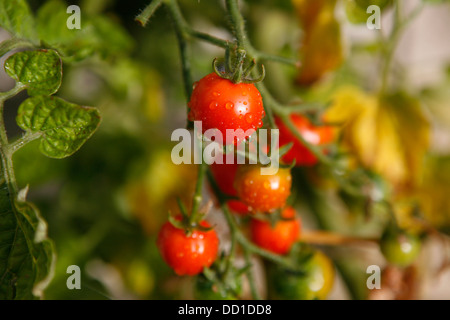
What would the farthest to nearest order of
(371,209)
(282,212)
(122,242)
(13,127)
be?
1. (13,127)
2. (122,242)
3. (371,209)
4. (282,212)

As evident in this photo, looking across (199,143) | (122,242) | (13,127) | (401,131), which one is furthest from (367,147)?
(13,127)

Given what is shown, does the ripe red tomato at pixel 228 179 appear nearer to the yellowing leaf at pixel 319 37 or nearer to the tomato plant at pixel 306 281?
the tomato plant at pixel 306 281

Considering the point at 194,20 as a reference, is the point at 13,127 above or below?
below

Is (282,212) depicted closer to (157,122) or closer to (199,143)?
(199,143)

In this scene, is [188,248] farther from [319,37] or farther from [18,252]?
[319,37]

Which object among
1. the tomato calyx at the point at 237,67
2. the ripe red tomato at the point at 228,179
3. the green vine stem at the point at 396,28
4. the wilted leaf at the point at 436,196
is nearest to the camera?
the tomato calyx at the point at 237,67

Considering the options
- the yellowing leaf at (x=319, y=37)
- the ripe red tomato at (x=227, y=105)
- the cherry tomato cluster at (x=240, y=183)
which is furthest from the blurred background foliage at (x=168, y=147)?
the ripe red tomato at (x=227, y=105)
